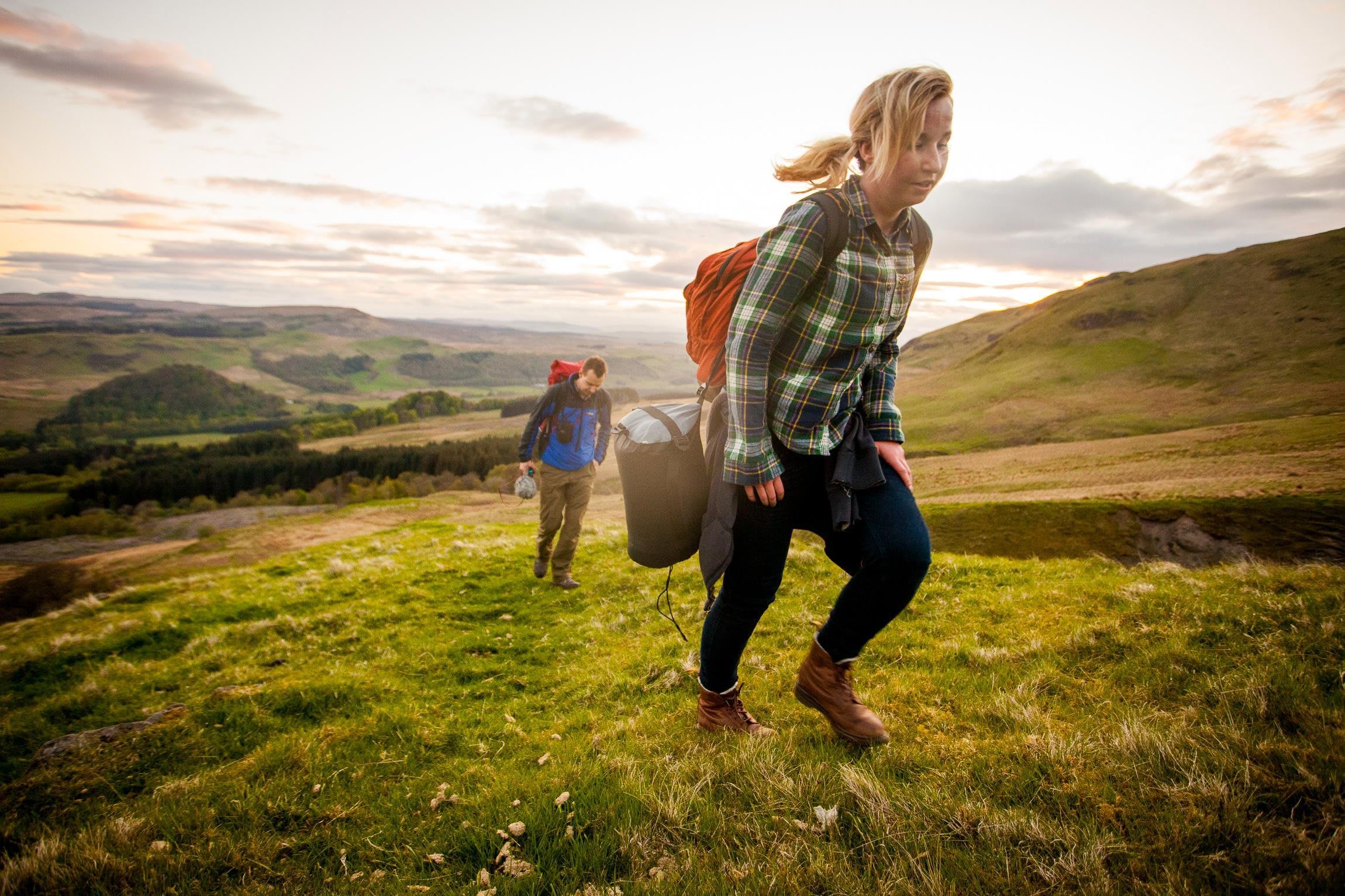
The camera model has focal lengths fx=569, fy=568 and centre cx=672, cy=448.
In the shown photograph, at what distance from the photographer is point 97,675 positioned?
24.2 feet

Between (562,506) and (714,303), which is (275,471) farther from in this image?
(714,303)

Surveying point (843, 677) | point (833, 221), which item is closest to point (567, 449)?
point (843, 677)

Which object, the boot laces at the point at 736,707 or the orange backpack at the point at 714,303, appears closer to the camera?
the orange backpack at the point at 714,303

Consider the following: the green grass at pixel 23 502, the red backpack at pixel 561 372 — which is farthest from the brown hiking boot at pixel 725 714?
the green grass at pixel 23 502

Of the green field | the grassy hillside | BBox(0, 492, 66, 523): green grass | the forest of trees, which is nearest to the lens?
the grassy hillside

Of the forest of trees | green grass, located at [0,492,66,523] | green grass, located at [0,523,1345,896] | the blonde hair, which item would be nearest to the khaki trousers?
green grass, located at [0,523,1345,896]

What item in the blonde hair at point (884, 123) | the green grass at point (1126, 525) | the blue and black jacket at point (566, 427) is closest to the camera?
the blonde hair at point (884, 123)

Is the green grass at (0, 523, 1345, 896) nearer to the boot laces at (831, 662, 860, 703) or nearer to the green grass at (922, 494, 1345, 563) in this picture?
the boot laces at (831, 662, 860, 703)

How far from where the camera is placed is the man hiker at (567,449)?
10875 mm

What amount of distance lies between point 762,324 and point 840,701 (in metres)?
2.46

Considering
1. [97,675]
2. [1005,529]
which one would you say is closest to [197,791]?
[97,675]

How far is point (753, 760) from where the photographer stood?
3.43 metres

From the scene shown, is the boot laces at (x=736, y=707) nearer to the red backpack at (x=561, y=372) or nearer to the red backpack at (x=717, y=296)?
the red backpack at (x=717, y=296)

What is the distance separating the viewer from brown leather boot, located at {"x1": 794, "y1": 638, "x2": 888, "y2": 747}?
3.63m
